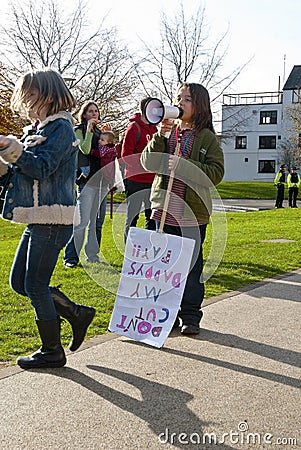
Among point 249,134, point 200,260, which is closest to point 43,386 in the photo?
point 200,260

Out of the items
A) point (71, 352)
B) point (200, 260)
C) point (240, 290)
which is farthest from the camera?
point (240, 290)

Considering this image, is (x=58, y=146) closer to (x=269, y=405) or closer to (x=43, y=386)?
(x=43, y=386)

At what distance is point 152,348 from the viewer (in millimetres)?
5266

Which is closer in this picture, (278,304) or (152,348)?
(152,348)

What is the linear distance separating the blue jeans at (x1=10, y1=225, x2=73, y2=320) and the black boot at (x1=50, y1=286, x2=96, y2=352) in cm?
21

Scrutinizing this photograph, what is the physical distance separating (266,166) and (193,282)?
229 ft

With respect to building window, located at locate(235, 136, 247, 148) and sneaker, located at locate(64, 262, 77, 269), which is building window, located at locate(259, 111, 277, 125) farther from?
sneaker, located at locate(64, 262, 77, 269)

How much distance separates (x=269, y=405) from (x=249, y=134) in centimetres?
7172

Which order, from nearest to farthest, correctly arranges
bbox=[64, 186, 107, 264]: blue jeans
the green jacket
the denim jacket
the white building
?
1. the denim jacket
2. the green jacket
3. bbox=[64, 186, 107, 264]: blue jeans
4. the white building

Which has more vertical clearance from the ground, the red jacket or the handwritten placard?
the red jacket

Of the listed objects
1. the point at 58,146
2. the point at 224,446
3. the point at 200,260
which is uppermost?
the point at 58,146

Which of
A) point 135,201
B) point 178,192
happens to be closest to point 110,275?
point 135,201

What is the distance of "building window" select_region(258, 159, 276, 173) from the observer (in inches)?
2901

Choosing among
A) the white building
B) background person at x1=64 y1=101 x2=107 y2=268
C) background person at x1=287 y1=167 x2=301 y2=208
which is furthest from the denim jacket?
the white building
